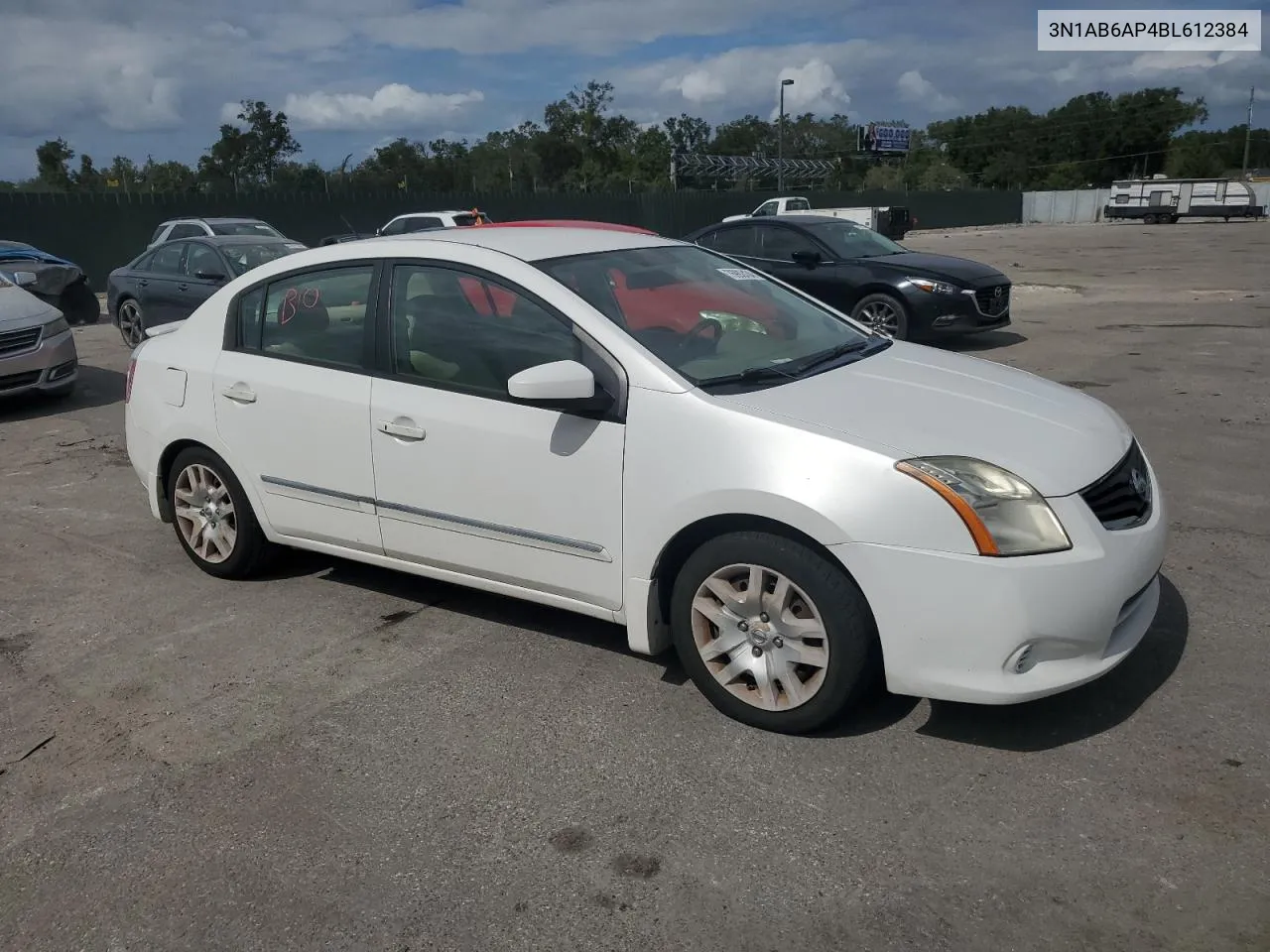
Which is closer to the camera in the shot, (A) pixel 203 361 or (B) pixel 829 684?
(B) pixel 829 684

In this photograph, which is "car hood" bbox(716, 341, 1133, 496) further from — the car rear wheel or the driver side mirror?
the car rear wheel

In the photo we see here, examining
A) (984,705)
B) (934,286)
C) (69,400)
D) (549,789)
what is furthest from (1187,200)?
(549,789)

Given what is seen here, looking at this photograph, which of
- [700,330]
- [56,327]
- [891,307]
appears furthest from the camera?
[891,307]

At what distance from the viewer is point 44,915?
2.83 meters

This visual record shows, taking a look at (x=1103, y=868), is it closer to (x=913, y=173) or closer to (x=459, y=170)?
(x=459, y=170)

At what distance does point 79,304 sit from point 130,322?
2.49 meters

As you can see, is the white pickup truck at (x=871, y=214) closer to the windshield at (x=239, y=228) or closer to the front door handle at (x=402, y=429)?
the windshield at (x=239, y=228)

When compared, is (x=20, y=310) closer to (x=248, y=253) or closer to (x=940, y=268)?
(x=248, y=253)

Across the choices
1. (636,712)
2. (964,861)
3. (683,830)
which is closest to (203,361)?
(636,712)

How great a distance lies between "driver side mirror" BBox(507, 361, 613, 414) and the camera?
3607 millimetres

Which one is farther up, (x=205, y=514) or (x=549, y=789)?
(x=205, y=514)

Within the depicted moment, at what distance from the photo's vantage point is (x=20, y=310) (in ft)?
31.9

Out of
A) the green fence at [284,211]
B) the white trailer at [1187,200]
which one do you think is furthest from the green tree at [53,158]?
the white trailer at [1187,200]

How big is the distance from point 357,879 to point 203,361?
2.93 metres
